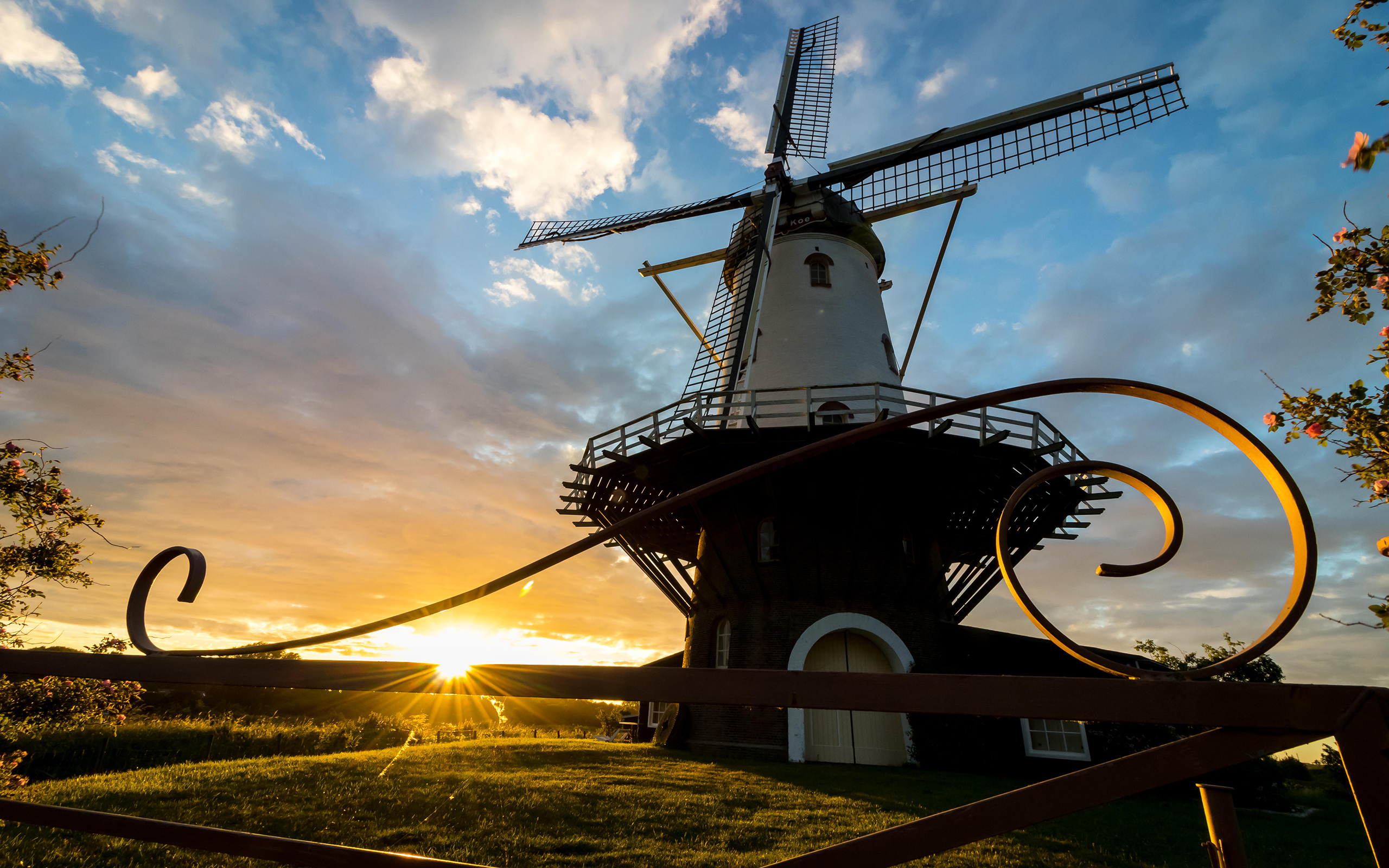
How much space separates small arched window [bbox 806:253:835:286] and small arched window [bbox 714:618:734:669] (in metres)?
8.35

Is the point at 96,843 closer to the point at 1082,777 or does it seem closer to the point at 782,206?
the point at 1082,777

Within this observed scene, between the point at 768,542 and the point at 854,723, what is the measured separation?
3751mm

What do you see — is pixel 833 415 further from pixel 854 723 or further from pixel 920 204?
pixel 920 204

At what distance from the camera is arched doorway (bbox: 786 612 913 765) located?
12.2m

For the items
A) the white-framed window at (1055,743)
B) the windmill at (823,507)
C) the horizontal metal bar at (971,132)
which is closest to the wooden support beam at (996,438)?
the windmill at (823,507)

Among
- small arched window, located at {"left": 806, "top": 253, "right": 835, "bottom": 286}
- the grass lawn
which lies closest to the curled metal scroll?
the grass lawn

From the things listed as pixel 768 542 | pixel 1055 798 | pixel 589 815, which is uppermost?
pixel 768 542

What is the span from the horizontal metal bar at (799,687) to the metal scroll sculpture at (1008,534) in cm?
5

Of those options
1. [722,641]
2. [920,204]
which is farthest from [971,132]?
[722,641]

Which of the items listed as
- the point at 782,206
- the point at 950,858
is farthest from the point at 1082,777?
the point at 782,206

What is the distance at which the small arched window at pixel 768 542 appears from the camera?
13.1 metres

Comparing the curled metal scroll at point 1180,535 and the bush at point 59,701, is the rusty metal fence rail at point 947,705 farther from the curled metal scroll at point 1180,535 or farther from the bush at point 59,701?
the bush at point 59,701

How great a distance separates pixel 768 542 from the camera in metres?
13.4

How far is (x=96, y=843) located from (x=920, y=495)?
457 inches
